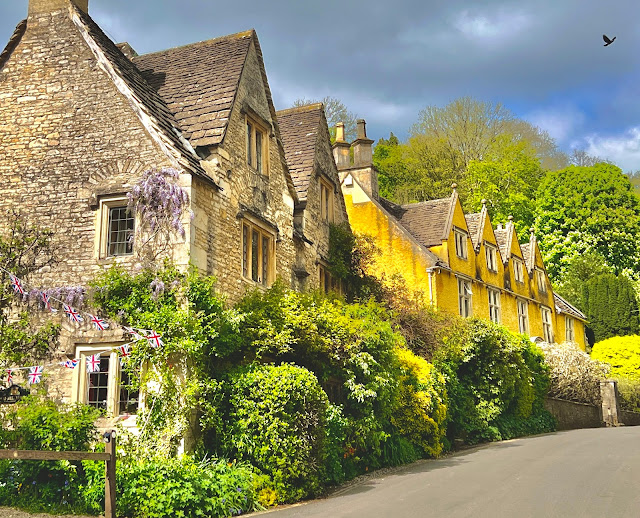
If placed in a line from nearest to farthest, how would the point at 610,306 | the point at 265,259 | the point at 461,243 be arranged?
the point at 265,259, the point at 461,243, the point at 610,306

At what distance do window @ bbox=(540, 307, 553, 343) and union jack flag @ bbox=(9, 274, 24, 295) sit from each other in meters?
30.6

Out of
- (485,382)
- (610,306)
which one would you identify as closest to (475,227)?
(485,382)

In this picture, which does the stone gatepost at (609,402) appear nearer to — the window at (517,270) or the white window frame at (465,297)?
the window at (517,270)

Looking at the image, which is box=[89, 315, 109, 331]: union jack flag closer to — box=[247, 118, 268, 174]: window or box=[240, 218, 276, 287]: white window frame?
box=[240, 218, 276, 287]: white window frame

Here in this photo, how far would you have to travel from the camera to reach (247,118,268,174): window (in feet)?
58.9

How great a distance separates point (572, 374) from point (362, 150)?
560 inches

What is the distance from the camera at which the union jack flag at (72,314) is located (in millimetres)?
13320

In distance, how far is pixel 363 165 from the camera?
31781mm

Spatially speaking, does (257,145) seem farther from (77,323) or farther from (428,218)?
(428,218)

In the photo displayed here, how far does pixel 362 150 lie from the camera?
31984 mm

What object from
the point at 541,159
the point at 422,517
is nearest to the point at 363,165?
the point at 422,517

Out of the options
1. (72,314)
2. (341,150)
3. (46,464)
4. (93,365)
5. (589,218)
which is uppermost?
(589,218)

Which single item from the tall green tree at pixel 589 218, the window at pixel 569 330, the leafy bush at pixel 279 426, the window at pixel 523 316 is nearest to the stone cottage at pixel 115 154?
the leafy bush at pixel 279 426

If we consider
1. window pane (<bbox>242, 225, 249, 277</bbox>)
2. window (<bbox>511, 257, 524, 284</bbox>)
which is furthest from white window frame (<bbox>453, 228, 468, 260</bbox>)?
window pane (<bbox>242, 225, 249, 277</bbox>)
